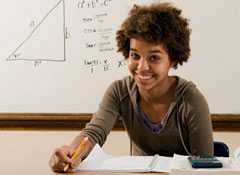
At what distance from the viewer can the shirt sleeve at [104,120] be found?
1.38m

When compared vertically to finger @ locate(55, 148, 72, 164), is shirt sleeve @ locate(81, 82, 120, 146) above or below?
above

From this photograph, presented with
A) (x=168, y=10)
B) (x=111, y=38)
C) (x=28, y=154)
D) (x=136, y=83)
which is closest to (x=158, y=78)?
(x=136, y=83)

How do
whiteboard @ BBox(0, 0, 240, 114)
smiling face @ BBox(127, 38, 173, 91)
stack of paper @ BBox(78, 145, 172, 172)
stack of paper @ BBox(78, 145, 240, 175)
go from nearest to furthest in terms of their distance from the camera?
stack of paper @ BBox(78, 145, 240, 175), stack of paper @ BBox(78, 145, 172, 172), smiling face @ BBox(127, 38, 173, 91), whiteboard @ BBox(0, 0, 240, 114)

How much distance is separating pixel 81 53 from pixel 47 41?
0.19 meters

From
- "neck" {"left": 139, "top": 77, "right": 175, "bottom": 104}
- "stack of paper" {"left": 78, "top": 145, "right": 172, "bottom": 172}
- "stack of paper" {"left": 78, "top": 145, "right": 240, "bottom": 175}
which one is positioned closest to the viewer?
"stack of paper" {"left": 78, "top": 145, "right": 240, "bottom": 175}

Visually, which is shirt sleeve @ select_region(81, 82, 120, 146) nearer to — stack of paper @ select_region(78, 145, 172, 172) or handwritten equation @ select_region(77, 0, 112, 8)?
stack of paper @ select_region(78, 145, 172, 172)

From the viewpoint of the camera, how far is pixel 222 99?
2094 millimetres

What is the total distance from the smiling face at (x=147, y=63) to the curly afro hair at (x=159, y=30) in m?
0.02

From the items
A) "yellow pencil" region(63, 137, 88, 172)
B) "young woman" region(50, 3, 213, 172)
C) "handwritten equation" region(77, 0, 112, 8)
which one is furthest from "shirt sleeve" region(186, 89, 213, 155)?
"handwritten equation" region(77, 0, 112, 8)

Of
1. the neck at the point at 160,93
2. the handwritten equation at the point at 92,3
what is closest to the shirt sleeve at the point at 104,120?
the neck at the point at 160,93

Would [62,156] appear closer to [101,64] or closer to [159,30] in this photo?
[159,30]

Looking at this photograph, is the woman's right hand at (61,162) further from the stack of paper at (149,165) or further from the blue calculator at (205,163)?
the blue calculator at (205,163)

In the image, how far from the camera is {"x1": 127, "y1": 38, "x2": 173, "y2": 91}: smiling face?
1.36 m

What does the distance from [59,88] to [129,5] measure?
546 millimetres
